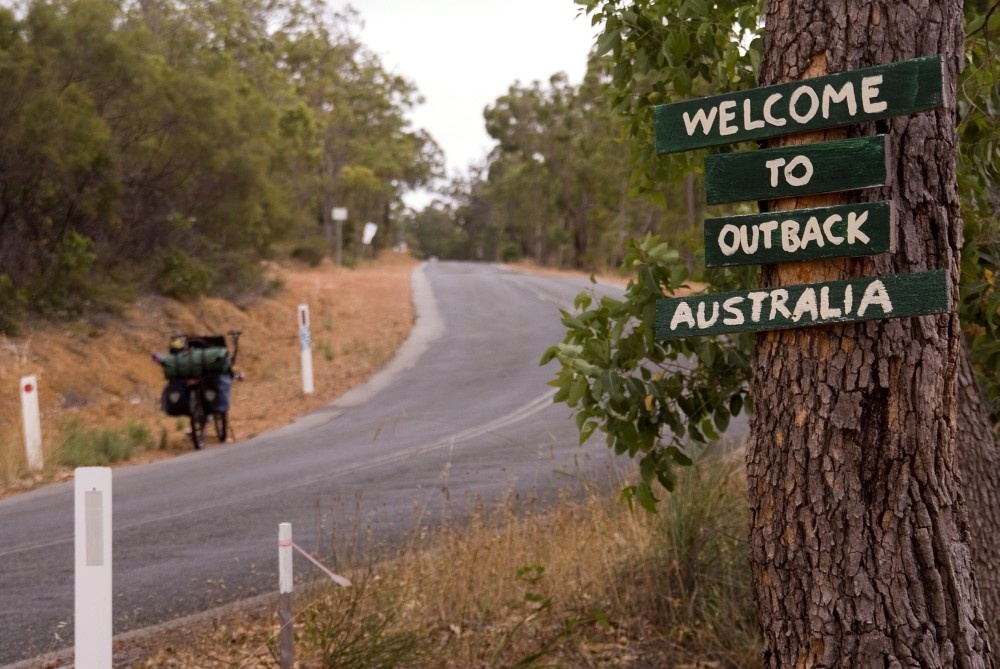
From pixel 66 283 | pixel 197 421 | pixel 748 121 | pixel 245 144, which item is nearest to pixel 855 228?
pixel 748 121

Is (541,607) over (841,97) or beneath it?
beneath

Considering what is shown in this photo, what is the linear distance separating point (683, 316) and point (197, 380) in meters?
10.7

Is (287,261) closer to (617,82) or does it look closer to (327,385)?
(327,385)

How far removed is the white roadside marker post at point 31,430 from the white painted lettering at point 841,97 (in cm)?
1088

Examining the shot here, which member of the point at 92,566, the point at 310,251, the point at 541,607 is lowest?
the point at 541,607

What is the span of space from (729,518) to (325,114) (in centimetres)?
4443

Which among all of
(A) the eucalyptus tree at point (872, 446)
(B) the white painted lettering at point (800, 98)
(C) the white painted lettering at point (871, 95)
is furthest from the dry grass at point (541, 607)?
(C) the white painted lettering at point (871, 95)

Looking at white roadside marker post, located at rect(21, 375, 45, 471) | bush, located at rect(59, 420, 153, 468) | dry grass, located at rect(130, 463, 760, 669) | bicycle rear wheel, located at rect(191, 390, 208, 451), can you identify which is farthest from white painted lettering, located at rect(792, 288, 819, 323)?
bicycle rear wheel, located at rect(191, 390, 208, 451)

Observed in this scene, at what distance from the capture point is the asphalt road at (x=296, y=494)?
282 inches

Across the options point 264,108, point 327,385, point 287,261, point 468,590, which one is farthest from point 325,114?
point 468,590

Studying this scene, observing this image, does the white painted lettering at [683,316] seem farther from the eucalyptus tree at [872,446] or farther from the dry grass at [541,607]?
the dry grass at [541,607]

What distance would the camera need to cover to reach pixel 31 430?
40.4ft

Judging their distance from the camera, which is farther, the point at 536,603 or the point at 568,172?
the point at 568,172

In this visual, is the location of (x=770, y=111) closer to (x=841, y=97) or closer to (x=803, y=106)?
(x=803, y=106)
